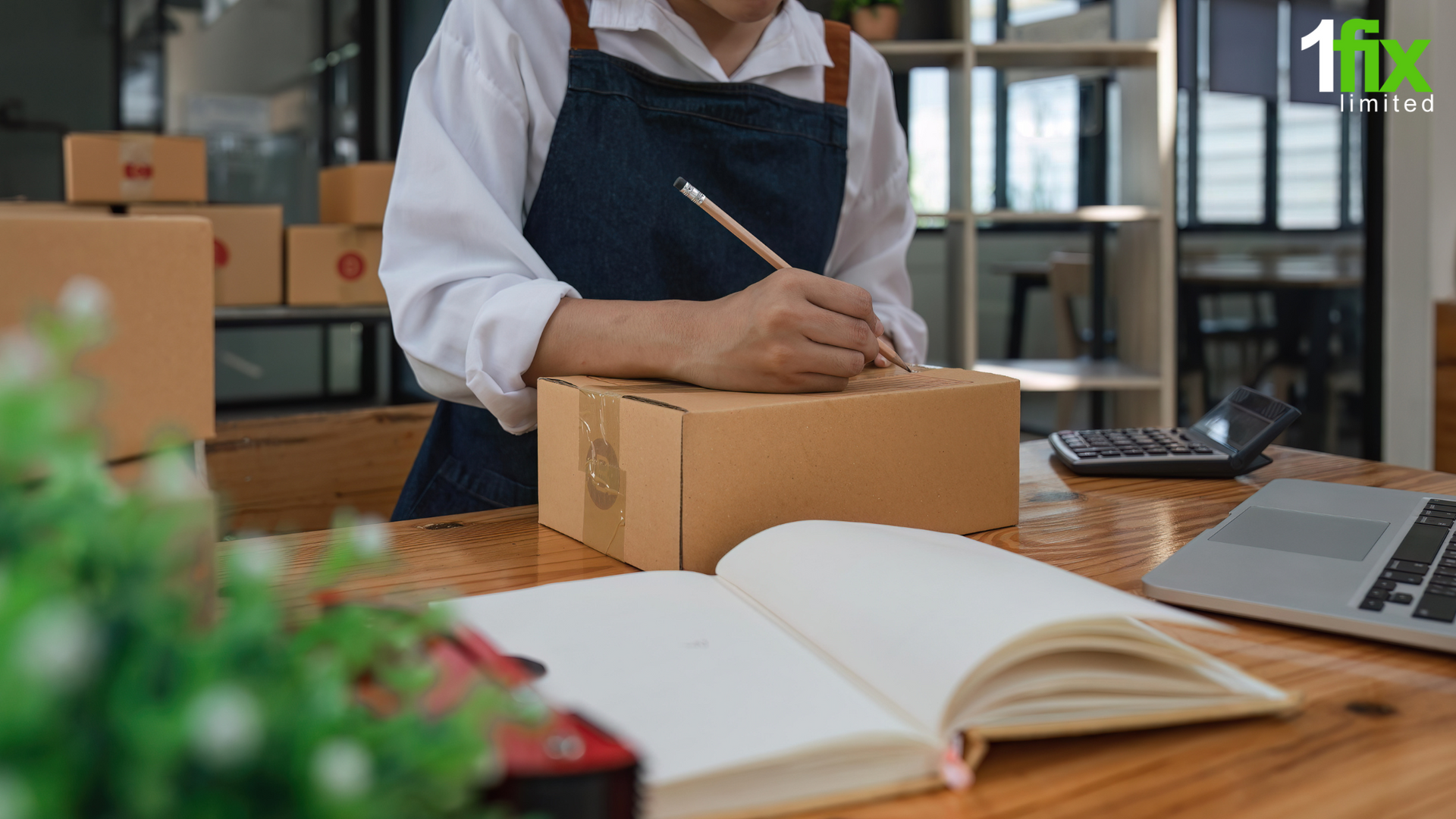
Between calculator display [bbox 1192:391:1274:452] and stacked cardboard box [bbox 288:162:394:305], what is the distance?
264 centimetres

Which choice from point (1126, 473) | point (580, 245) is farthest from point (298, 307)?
point (1126, 473)

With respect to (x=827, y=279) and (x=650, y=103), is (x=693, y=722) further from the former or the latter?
(x=650, y=103)

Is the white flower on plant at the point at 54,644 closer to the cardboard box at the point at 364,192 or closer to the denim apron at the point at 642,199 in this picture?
the denim apron at the point at 642,199

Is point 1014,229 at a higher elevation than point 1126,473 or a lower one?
higher

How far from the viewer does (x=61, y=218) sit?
80 centimetres

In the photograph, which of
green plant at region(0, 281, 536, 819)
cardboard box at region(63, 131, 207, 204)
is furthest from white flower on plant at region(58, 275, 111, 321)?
cardboard box at region(63, 131, 207, 204)

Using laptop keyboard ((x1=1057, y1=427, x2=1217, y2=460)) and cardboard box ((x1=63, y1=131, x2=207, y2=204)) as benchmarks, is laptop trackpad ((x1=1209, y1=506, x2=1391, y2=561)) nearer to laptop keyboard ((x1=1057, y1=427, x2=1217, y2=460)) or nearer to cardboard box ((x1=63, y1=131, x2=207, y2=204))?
laptop keyboard ((x1=1057, y1=427, x2=1217, y2=460))

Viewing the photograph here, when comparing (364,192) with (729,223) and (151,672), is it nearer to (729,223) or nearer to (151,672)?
(729,223)

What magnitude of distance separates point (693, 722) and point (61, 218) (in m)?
0.68

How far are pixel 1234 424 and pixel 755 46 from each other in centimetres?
62

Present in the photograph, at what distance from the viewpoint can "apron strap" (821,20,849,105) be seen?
3.94 ft

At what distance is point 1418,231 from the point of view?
9.41 ft

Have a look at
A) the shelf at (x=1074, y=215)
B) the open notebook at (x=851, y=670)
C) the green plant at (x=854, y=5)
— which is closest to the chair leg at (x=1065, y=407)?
the shelf at (x=1074, y=215)

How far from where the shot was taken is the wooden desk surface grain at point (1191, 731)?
39 centimetres
